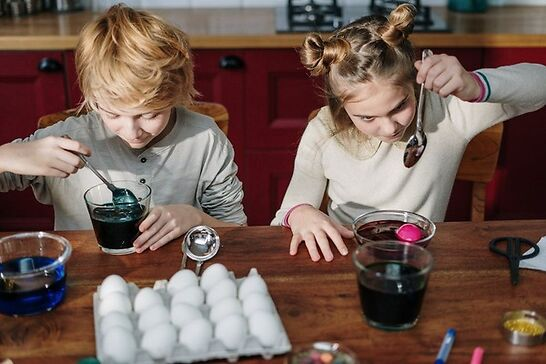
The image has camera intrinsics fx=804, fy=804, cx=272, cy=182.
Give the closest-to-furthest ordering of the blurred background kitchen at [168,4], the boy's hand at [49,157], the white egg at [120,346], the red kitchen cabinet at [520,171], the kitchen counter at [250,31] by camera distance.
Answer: the white egg at [120,346], the boy's hand at [49,157], the kitchen counter at [250,31], the red kitchen cabinet at [520,171], the blurred background kitchen at [168,4]

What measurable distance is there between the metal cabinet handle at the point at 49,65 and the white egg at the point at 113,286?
162 cm

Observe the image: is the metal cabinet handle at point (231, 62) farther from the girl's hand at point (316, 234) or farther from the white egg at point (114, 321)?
the white egg at point (114, 321)

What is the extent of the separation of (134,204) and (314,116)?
619 millimetres

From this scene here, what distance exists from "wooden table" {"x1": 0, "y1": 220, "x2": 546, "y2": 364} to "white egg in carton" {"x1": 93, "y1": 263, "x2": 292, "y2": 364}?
0.11 feet

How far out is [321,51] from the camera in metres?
1.67

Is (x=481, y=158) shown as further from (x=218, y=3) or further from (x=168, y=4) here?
(x=168, y=4)

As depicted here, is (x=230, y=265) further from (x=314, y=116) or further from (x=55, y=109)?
(x=55, y=109)

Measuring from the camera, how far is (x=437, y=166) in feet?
6.11

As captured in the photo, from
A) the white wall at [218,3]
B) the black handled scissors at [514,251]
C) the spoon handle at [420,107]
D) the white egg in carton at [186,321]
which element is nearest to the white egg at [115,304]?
the white egg in carton at [186,321]

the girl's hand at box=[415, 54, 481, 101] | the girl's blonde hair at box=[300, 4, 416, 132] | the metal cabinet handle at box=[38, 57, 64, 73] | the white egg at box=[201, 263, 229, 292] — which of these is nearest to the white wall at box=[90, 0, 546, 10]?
the metal cabinet handle at box=[38, 57, 64, 73]

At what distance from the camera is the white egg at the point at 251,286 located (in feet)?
3.98

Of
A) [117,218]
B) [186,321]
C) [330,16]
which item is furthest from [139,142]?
[330,16]

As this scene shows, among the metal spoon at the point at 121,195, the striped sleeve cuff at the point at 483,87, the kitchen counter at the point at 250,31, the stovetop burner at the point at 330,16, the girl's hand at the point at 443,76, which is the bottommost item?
the metal spoon at the point at 121,195

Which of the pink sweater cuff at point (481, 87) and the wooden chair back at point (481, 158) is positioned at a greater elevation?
the pink sweater cuff at point (481, 87)
